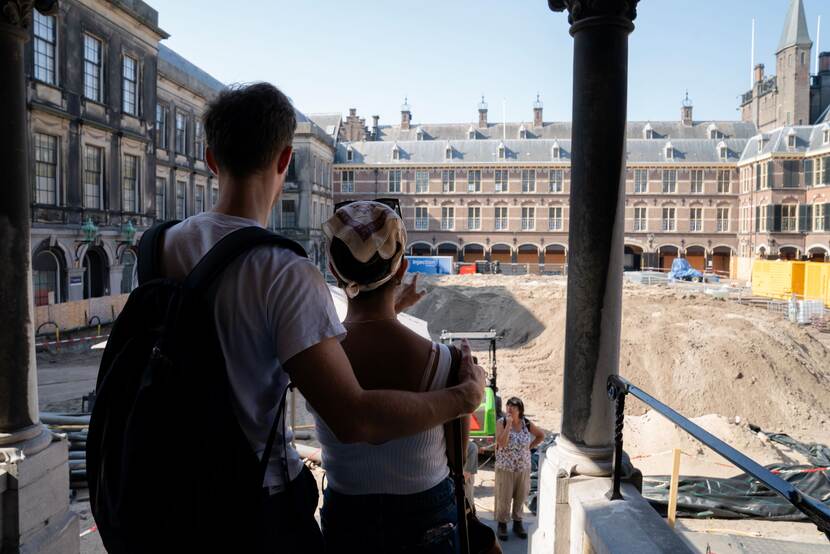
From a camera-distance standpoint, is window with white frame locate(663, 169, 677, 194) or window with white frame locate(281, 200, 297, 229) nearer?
window with white frame locate(281, 200, 297, 229)

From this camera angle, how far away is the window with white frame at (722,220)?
51.7m

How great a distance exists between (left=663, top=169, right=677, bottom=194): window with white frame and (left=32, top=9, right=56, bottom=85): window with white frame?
1797 inches

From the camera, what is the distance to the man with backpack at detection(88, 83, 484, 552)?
135cm

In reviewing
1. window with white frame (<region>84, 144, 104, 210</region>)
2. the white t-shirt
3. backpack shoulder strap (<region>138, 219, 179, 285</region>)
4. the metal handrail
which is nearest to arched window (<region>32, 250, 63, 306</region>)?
window with white frame (<region>84, 144, 104, 210</region>)

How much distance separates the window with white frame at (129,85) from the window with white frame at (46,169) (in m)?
4.27

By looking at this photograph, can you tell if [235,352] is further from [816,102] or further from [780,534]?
[816,102]

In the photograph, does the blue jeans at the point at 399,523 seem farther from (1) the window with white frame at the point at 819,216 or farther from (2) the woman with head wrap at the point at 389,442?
(1) the window with white frame at the point at 819,216

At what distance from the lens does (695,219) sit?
5184cm

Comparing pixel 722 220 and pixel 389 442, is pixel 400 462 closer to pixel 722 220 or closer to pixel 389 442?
pixel 389 442

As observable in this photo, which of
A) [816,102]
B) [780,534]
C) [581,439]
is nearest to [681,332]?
[780,534]

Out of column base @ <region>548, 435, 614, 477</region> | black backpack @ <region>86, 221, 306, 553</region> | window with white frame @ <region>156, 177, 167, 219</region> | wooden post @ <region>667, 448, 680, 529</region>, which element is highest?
window with white frame @ <region>156, 177, 167, 219</region>

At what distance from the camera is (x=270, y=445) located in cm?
151

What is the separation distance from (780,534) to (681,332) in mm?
12322

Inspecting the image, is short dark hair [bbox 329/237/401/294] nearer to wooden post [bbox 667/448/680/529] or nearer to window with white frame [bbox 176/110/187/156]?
wooden post [bbox 667/448/680/529]
